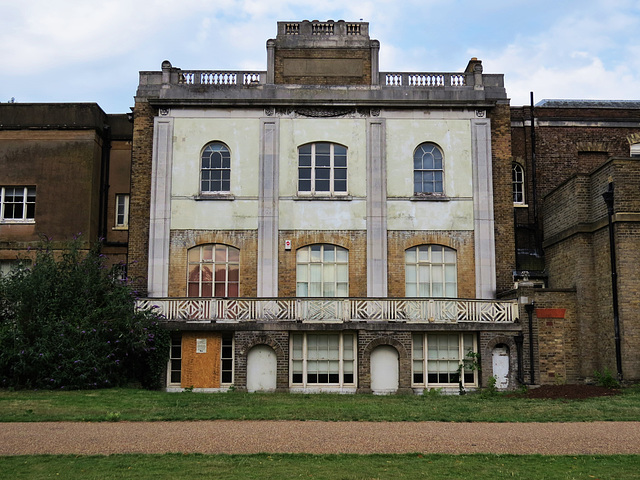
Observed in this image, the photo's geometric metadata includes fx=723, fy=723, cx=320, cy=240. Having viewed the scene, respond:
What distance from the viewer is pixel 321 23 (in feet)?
86.0

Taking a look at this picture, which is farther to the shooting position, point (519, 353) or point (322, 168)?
point (322, 168)

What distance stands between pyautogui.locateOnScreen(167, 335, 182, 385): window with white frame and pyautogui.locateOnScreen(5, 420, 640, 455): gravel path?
8.55 metres

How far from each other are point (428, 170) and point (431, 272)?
363 centimetres

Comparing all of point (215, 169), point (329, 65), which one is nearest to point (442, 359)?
point (215, 169)

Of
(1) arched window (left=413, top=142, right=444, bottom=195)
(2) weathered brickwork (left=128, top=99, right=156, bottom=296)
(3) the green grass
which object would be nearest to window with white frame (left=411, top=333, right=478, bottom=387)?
(3) the green grass

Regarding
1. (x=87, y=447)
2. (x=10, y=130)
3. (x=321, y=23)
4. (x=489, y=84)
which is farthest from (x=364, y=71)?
(x=87, y=447)

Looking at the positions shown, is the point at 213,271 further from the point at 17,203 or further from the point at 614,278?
the point at 614,278

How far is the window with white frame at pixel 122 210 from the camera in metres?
27.9

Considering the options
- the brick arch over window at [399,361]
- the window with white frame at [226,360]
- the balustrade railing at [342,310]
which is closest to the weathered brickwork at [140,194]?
the balustrade railing at [342,310]

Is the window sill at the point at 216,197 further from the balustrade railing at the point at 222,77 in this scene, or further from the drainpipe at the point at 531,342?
the drainpipe at the point at 531,342

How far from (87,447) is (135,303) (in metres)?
11.1

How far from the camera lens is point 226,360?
22.8 m

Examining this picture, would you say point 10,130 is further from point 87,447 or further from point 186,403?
point 87,447

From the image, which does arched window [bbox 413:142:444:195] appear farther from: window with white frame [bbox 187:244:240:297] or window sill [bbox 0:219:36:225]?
window sill [bbox 0:219:36:225]
